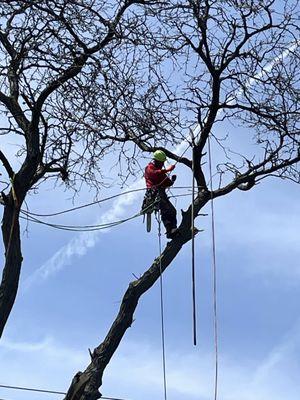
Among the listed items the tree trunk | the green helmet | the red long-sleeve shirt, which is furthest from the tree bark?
the tree trunk

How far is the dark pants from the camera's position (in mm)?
11289

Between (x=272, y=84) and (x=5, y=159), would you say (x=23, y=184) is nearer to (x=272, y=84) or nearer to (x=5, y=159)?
(x=5, y=159)

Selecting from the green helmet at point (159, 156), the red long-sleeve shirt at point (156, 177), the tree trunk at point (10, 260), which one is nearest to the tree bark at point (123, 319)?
the red long-sleeve shirt at point (156, 177)

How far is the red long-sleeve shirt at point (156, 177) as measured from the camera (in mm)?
11352

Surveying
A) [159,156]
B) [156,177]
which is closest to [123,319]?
[156,177]

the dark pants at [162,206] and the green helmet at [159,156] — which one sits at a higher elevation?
the green helmet at [159,156]

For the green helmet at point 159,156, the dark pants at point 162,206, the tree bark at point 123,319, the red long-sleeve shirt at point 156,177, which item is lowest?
the tree bark at point 123,319

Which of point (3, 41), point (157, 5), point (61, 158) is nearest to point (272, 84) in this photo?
point (157, 5)

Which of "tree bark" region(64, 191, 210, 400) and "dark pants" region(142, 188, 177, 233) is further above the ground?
"dark pants" region(142, 188, 177, 233)

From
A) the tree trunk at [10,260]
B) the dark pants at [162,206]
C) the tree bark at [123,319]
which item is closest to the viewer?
the tree trunk at [10,260]

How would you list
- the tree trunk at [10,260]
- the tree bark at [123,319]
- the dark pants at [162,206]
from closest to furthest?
the tree trunk at [10,260] < the tree bark at [123,319] < the dark pants at [162,206]

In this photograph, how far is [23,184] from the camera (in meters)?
10.4

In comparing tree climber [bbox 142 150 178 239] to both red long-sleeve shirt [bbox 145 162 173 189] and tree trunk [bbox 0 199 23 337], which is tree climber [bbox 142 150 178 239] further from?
tree trunk [bbox 0 199 23 337]

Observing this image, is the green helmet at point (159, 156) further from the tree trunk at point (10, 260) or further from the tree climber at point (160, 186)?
the tree trunk at point (10, 260)
